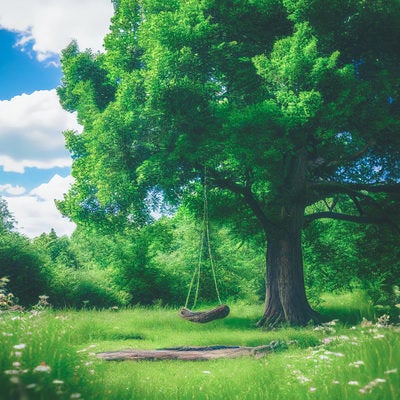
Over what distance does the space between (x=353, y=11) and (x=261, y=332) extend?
35.6ft

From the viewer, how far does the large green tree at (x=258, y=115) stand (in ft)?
42.2

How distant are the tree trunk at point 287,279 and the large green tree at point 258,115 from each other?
0.04m

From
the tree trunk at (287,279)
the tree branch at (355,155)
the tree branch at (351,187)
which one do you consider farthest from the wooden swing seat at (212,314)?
the tree branch at (355,155)

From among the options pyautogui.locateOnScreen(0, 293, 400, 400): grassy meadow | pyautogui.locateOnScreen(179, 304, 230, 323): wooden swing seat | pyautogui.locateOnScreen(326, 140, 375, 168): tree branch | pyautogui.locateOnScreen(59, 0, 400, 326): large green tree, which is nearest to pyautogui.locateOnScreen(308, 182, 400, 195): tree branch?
pyautogui.locateOnScreen(59, 0, 400, 326): large green tree

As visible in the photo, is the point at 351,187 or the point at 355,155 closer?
the point at 355,155

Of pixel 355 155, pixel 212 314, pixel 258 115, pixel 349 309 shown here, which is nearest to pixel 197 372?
pixel 212 314

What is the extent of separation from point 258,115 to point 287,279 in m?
6.53

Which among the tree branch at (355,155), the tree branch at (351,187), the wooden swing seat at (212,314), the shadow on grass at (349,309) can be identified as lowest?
the shadow on grass at (349,309)

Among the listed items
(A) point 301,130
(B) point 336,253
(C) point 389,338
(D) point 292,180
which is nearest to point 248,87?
(A) point 301,130

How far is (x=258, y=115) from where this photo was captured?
12547 mm

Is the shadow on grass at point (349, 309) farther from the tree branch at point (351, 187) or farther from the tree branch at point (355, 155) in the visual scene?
the tree branch at point (355, 155)

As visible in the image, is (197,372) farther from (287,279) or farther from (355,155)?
(355,155)

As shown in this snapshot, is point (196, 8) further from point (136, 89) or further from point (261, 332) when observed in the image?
point (261, 332)

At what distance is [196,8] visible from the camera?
13938 millimetres
